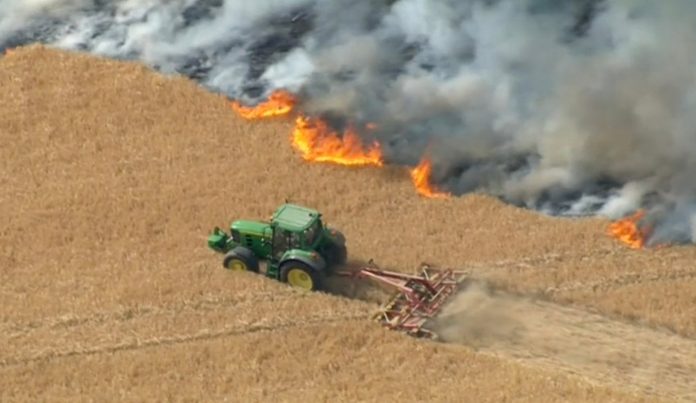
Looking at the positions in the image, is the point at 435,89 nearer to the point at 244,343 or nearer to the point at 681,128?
the point at 681,128

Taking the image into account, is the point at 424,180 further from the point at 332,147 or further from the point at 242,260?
the point at 242,260

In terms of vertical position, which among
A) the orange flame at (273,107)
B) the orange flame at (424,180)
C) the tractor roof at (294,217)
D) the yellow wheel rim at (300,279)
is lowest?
the yellow wheel rim at (300,279)

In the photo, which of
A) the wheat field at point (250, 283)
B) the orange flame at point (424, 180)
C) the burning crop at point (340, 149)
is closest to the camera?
the wheat field at point (250, 283)

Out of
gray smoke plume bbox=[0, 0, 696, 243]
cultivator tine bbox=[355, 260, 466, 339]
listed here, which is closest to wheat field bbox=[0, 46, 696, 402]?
cultivator tine bbox=[355, 260, 466, 339]

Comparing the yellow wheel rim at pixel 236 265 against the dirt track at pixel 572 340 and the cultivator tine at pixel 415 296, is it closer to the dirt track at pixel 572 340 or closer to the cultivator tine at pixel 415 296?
the cultivator tine at pixel 415 296

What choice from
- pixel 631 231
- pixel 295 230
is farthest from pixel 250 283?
pixel 631 231

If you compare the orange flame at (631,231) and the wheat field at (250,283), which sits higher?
the orange flame at (631,231)

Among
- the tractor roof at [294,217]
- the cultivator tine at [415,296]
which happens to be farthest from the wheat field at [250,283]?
the tractor roof at [294,217]
